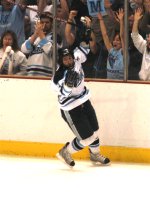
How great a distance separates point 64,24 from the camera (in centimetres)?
615

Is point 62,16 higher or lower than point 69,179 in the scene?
higher

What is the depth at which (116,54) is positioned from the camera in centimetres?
598

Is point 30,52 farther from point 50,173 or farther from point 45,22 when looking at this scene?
point 50,173

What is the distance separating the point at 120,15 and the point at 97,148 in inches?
47.1

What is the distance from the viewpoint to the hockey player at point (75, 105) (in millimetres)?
5508

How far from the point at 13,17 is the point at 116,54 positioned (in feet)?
3.50

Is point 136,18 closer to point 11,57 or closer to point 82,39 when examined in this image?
point 82,39

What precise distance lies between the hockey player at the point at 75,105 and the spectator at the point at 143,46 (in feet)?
1.68

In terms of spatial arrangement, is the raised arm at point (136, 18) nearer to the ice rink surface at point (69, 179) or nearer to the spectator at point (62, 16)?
the spectator at point (62, 16)

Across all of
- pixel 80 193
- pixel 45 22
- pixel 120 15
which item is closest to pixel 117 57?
pixel 120 15

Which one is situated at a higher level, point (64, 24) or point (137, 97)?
point (64, 24)

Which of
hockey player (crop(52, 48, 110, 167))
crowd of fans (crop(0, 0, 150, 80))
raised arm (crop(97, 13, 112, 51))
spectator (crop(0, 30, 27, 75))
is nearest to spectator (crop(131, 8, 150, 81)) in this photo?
crowd of fans (crop(0, 0, 150, 80))

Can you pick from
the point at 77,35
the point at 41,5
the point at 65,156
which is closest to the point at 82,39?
the point at 77,35

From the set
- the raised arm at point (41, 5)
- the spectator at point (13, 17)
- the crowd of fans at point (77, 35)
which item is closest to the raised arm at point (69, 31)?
the crowd of fans at point (77, 35)
